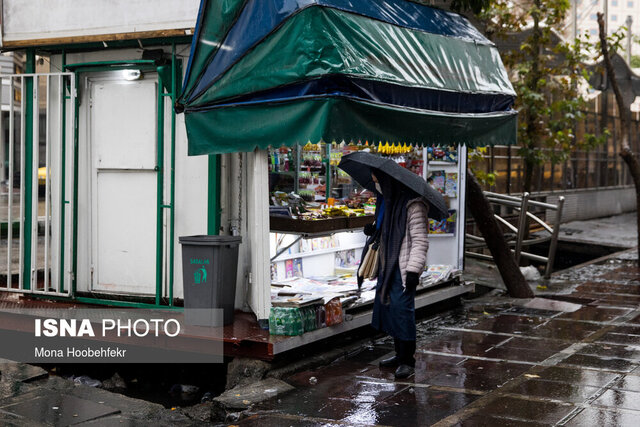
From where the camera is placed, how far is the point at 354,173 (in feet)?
24.6

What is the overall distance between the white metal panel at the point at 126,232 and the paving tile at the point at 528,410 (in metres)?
3.96

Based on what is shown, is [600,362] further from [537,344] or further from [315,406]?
[315,406]

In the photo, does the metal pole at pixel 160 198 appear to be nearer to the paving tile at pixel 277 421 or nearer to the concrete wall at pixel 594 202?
the paving tile at pixel 277 421

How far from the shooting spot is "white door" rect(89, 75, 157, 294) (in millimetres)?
8391

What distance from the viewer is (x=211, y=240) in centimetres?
727

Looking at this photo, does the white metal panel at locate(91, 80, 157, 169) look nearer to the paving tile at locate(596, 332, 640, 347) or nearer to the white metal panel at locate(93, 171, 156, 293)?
the white metal panel at locate(93, 171, 156, 293)

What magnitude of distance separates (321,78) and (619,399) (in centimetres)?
350

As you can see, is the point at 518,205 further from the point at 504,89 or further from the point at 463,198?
the point at 504,89

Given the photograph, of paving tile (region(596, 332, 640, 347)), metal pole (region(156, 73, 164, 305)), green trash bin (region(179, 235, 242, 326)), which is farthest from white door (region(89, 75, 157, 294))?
paving tile (region(596, 332, 640, 347))

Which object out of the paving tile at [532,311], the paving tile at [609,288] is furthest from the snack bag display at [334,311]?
the paving tile at [609,288]

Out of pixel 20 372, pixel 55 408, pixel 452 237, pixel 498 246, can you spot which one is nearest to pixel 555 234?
pixel 498 246

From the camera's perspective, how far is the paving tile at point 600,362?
7.21m

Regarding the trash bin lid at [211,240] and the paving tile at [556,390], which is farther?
the trash bin lid at [211,240]

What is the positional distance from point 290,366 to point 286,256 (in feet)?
8.37
